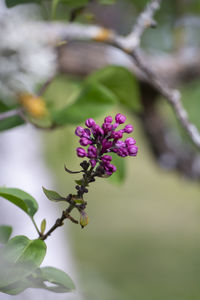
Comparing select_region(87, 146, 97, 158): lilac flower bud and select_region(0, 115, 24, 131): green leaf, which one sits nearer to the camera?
select_region(87, 146, 97, 158): lilac flower bud

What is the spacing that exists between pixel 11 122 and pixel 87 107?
6cm

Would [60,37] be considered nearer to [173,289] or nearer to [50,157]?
[50,157]

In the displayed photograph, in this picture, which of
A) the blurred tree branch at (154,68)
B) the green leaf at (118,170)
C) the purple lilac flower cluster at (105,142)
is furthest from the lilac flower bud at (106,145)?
the blurred tree branch at (154,68)

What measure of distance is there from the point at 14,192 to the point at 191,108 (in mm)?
1147

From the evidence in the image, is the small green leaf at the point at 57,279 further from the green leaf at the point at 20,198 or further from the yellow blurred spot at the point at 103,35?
the yellow blurred spot at the point at 103,35

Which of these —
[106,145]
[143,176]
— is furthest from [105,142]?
[143,176]

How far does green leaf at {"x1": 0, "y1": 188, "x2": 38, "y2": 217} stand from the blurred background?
0.12 metres

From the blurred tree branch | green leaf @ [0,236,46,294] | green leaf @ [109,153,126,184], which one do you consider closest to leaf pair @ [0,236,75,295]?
green leaf @ [0,236,46,294]

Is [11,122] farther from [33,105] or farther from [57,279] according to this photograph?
[57,279]

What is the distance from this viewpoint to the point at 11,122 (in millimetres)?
351

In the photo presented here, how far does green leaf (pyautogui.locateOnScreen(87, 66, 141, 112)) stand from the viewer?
0.41 meters

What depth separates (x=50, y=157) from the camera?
125 centimetres

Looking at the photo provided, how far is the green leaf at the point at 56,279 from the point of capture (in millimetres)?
206

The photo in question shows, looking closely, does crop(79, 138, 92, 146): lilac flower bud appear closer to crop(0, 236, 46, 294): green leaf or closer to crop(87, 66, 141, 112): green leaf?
crop(0, 236, 46, 294): green leaf
